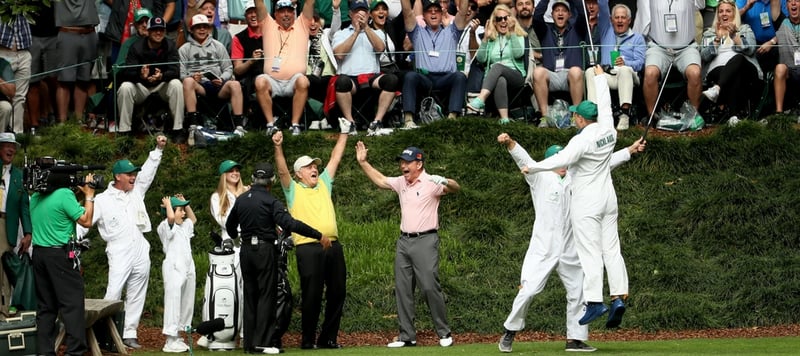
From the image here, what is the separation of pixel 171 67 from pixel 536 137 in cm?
507

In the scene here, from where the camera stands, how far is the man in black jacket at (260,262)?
54.5 feet

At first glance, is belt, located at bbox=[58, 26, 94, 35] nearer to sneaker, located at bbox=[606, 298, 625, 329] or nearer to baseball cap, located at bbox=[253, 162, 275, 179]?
baseball cap, located at bbox=[253, 162, 275, 179]

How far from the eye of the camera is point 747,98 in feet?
75.4

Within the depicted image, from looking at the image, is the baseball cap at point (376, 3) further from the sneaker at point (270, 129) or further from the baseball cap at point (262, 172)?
the baseball cap at point (262, 172)

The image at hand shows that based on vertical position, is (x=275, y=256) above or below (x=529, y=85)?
below

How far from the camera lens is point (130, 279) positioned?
17.8m

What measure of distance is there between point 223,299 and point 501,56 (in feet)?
22.4

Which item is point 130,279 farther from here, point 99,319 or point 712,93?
point 712,93

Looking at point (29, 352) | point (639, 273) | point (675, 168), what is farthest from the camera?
point (675, 168)

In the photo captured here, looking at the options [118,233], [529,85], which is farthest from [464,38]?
[118,233]

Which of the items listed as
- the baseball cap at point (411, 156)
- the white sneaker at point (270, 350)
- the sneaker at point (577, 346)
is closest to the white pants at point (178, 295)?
the white sneaker at point (270, 350)

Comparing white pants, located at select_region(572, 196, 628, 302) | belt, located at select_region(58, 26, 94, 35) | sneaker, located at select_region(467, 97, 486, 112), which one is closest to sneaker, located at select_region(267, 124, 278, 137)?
sneaker, located at select_region(467, 97, 486, 112)

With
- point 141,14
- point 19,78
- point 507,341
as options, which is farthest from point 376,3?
point 507,341

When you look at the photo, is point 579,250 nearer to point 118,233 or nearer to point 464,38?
point 118,233
